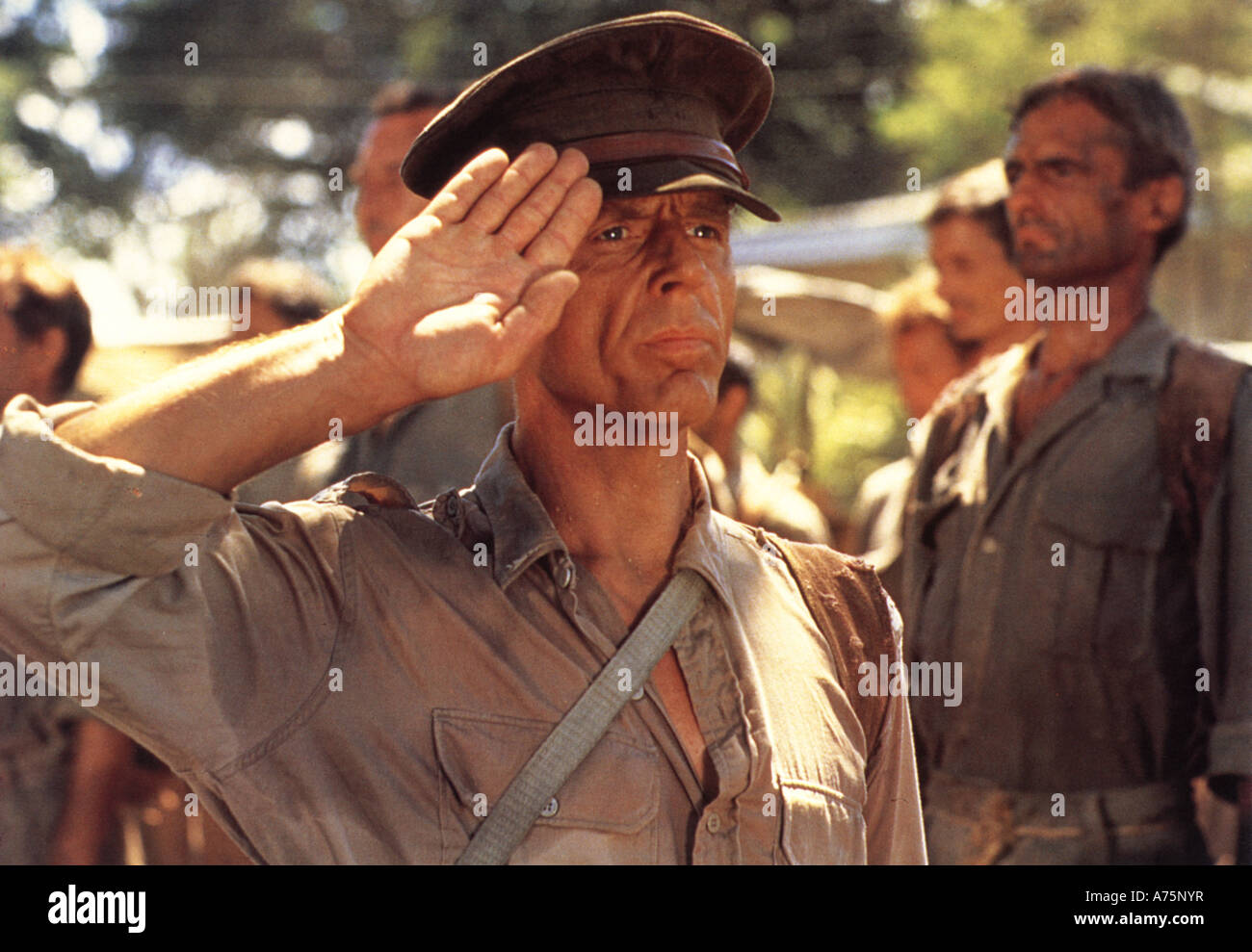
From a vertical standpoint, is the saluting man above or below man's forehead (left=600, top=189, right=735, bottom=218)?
below

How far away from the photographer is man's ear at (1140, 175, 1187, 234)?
4270 millimetres

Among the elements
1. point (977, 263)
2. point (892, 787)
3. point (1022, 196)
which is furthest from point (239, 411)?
point (977, 263)

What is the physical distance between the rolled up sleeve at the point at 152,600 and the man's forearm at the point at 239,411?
1.5 inches

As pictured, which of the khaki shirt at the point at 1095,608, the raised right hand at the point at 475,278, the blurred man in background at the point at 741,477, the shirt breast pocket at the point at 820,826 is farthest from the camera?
the blurred man in background at the point at 741,477

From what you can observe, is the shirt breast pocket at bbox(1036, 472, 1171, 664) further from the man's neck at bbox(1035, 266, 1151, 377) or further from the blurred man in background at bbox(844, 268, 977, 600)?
the blurred man in background at bbox(844, 268, 977, 600)

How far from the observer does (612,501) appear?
2488mm

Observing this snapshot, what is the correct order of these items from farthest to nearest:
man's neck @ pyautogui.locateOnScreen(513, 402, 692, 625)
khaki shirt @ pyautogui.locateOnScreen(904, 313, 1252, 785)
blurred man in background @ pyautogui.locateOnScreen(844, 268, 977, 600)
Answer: blurred man in background @ pyautogui.locateOnScreen(844, 268, 977, 600) → khaki shirt @ pyautogui.locateOnScreen(904, 313, 1252, 785) → man's neck @ pyautogui.locateOnScreen(513, 402, 692, 625)

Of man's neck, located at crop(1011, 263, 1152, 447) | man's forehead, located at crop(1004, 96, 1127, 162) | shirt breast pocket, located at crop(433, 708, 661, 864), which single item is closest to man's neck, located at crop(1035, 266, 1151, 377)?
man's neck, located at crop(1011, 263, 1152, 447)

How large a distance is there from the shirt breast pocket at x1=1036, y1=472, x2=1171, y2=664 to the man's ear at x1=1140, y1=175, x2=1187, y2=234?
0.82m

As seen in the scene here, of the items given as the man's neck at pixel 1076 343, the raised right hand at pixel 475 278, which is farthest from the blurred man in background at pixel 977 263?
the raised right hand at pixel 475 278

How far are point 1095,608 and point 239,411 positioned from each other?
2.69m

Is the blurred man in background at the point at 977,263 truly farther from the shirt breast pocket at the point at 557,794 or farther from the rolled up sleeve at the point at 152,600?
the rolled up sleeve at the point at 152,600

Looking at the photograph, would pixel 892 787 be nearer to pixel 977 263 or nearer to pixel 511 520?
pixel 511 520

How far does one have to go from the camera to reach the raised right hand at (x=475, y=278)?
2.08 metres
